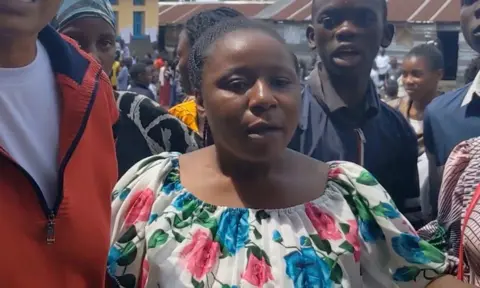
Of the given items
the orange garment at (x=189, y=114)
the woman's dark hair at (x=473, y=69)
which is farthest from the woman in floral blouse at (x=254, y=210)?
the woman's dark hair at (x=473, y=69)

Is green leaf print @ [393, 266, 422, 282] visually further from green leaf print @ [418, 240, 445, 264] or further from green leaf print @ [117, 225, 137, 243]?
green leaf print @ [117, 225, 137, 243]

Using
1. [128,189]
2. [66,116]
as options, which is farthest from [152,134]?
[66,116]

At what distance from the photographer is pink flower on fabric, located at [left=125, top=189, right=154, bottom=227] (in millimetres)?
1885

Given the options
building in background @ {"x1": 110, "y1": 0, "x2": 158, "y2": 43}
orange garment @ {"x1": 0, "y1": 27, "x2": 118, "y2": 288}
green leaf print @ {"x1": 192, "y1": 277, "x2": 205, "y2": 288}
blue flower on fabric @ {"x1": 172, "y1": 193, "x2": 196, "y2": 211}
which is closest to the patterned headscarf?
orange garment @ {"x1": 0, "y1": 27, "x2": 118, "y2": 288}

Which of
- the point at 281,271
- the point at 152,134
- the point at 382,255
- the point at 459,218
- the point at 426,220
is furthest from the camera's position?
the point at 426,220

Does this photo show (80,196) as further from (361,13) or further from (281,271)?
(361,13)

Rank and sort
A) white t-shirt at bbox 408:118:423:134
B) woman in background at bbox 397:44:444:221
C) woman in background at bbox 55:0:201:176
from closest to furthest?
1. woman in background at bbox 55:0:201:176
2. white t-shirt at bbox 408:118:423:134
3. woman in background at bbox 397:44:444:221

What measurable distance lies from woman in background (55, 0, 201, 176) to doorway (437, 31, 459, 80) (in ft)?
37.6

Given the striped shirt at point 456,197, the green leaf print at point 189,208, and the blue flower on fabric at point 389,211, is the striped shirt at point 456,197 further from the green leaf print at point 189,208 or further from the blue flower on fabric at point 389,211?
the green leaf print at point 189,208

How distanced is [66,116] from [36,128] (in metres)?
0.07

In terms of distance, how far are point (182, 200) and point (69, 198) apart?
313mm

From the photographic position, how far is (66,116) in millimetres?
1718

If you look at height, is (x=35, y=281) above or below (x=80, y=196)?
below

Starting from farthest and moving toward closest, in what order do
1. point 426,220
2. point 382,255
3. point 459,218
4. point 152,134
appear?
point 426,220, point 152,134, point 459,218, point 382,255
